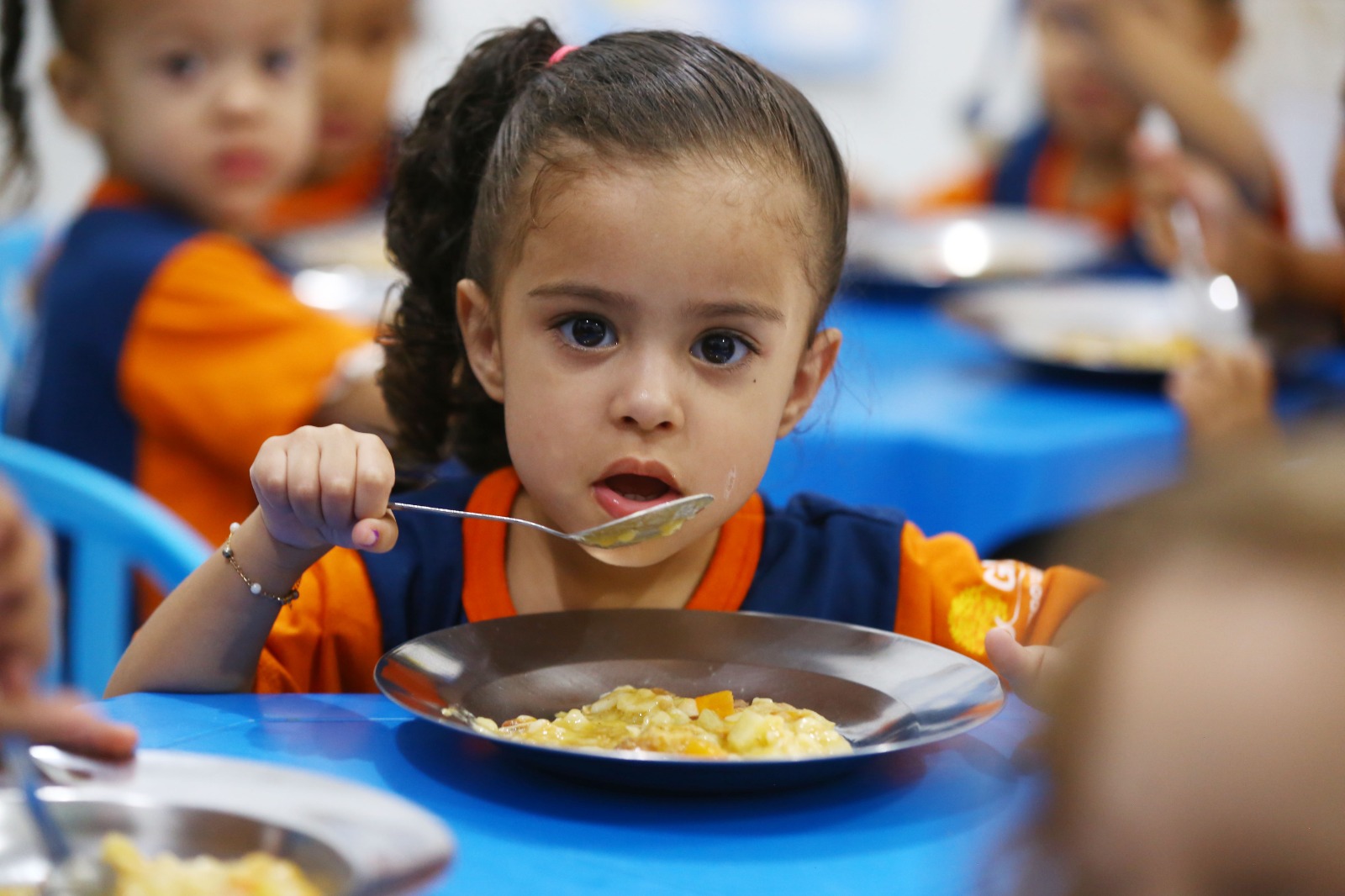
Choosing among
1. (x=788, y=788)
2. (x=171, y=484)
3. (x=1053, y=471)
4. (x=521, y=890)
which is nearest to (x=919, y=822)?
(x=788, y=788)

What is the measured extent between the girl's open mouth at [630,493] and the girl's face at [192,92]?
110 centimetres

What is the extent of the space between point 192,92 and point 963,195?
85.6 inches

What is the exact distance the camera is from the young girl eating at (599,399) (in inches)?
35.1

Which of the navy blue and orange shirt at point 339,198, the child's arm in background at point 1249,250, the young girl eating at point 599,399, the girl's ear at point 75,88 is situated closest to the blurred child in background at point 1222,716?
the young girl eating at point 599,399

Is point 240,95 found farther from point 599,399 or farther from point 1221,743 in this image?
point 1221,743

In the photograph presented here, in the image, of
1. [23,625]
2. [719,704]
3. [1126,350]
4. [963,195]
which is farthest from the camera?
[963,195]

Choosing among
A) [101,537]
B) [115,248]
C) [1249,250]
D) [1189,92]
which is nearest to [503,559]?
[101,537]

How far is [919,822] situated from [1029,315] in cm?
160

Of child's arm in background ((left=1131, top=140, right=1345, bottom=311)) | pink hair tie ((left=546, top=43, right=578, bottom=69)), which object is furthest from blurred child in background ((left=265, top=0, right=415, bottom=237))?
pink hair tie ((left=546, top=43, right=578, bottom=69))

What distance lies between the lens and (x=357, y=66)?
278 centimetres

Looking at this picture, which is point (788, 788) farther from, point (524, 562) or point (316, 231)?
point (316, 231)

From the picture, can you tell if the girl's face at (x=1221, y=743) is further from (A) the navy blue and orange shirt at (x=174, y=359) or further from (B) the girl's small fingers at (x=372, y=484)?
(A) the navy blue and orange shirt at (x=174, y=359)

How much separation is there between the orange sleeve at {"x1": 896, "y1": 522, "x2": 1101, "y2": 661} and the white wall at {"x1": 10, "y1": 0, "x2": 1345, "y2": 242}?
236 cm

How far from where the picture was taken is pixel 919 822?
0.69m
